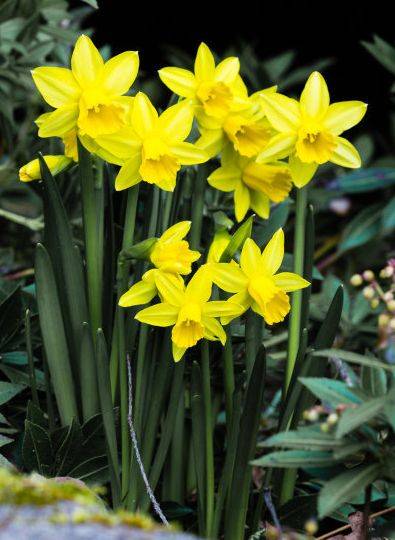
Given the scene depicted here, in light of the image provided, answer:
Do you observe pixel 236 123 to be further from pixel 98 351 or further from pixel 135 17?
pixel 135 17

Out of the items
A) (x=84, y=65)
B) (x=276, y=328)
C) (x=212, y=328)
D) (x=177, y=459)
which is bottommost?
(x=276, y=328)

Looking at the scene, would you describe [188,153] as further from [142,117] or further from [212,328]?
[212,328]

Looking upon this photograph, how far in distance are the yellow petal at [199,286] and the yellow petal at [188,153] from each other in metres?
0.19

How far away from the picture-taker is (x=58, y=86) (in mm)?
1457

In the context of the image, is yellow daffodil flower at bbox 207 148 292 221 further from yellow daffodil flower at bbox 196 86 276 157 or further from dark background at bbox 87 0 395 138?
dark background at bbox 87 0 395 138

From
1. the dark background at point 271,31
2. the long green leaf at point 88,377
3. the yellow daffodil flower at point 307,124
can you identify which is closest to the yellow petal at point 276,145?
the yellow daffodil flower at point 307,124

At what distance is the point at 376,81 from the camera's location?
11.7 ft

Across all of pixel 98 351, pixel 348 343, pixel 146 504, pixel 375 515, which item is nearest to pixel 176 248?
pixel 98 351

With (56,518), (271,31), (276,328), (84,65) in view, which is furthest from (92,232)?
(271,31)

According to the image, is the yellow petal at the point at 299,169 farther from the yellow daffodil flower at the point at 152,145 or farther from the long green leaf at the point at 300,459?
the long green leaf at the point at 300,459

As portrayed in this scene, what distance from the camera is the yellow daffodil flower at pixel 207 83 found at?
1507mm

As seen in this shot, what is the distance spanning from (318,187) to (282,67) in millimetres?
457

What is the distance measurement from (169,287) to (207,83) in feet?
1.19

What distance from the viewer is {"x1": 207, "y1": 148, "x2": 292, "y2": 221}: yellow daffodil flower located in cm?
158
